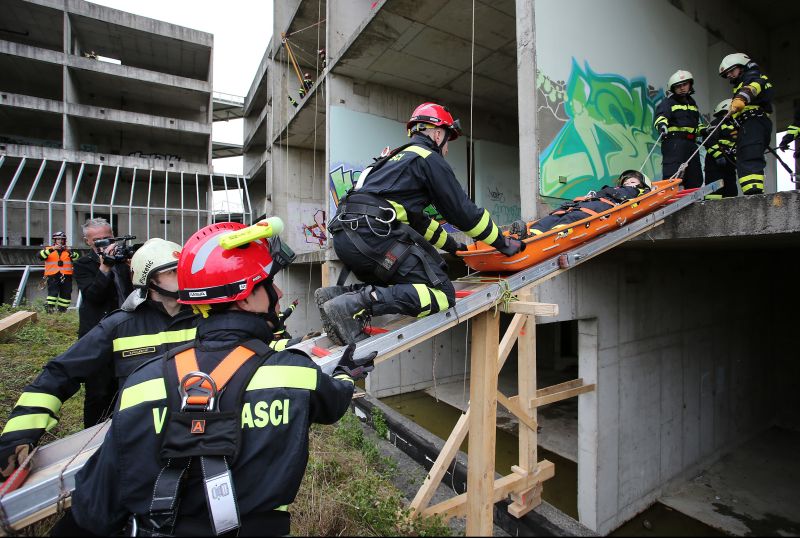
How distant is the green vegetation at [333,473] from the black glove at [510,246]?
2163mm

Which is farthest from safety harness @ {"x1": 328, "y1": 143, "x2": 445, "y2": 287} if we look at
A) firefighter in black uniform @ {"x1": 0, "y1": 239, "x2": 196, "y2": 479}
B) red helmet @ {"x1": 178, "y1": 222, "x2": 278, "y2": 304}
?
firefighter in black uniform @ {"x1": 0, "y1": 239, "x2": 196, "y2": 479}

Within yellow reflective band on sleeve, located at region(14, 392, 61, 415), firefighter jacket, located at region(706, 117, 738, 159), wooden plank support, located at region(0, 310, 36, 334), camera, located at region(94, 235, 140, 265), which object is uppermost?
firefighter jacket, located at region(706, 117, 738, 159)

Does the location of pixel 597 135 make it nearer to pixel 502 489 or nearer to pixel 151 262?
pixel 502 489

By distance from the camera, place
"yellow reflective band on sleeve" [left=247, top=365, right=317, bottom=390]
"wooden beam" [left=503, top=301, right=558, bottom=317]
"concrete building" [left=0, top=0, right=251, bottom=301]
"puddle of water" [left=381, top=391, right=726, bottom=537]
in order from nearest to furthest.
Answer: "yellow reflective band on sleeve" [left=247, top=365, right=317, bottom=390]
"wooden beam" [left=503, top=301, right=558, bottom=317]
"puddle of water" [left=381, top=391, right=726, bottom=537]
"concrete building" [left=0, top=0, right=251, bottom=301]

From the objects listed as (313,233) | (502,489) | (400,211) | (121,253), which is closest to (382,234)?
(400,211)

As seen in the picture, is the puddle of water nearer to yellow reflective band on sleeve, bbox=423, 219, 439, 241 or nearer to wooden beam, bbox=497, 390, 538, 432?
wooden beam, bbox=497, 390, 538, 432

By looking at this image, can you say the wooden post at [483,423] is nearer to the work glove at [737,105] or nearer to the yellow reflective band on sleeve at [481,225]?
the yellow reflective band on sleeve at [481,225]

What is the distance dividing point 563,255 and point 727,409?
6.67m

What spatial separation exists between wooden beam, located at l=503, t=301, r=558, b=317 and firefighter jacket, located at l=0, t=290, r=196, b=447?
2151mm

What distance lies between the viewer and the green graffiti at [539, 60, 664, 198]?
5168mm

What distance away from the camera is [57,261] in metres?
9.73

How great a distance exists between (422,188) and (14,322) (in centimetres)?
825

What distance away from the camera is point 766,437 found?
8203mm

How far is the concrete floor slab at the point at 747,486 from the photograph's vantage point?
5.26 m
